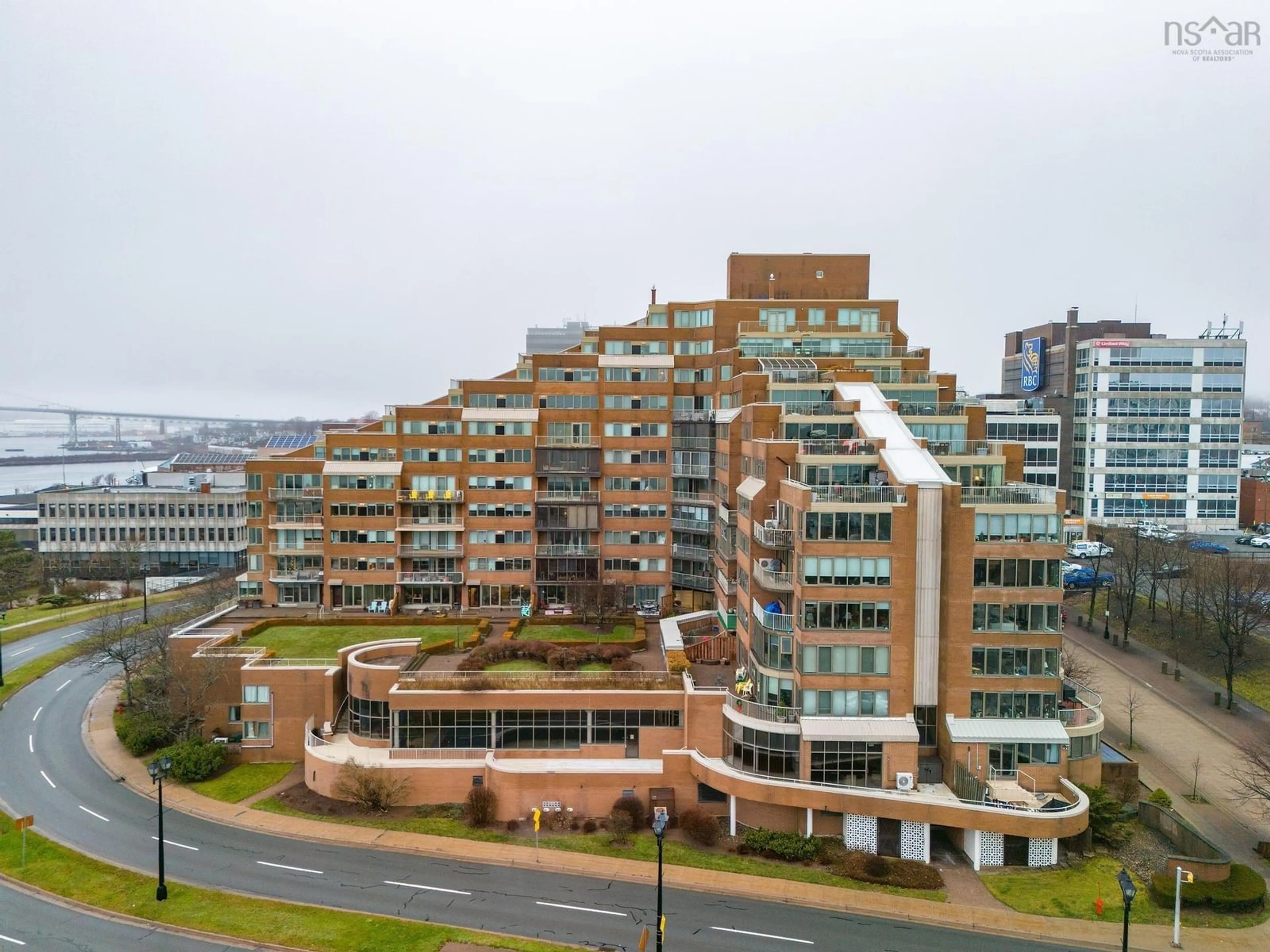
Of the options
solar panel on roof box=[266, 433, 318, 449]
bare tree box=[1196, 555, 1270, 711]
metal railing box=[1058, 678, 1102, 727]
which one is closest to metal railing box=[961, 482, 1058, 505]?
metal railing box=[1058, 678, 1102, 727]

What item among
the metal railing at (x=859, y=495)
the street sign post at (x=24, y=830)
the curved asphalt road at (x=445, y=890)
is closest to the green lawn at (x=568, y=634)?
the curved asphalt road at (x=445, y=890)

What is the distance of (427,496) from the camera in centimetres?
6506

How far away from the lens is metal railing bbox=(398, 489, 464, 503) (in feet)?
213

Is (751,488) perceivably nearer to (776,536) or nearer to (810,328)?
(776,536)

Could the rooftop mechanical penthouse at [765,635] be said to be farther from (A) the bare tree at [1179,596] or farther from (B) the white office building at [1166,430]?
(B) the white office building at [1166,430]

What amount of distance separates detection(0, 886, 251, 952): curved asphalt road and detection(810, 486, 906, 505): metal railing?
29927 mm

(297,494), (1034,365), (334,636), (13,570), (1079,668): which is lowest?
(1079,668)

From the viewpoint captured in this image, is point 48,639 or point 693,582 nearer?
point 693,582

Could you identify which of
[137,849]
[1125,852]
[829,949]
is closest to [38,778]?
[137,849]

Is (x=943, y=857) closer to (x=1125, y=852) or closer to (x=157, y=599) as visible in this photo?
(x=1125, y=852)

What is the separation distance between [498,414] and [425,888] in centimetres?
3961

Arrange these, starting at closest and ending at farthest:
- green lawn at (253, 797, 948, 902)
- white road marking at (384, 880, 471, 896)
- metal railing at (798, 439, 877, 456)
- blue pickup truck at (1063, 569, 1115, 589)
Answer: white road marking at (384, 880, 471, 896)
green lawn at (253, 797, 948, 902)
metal railing at (798, 439, 877, 456)
blue pickup truck at (1063, 569, 1115, 589)

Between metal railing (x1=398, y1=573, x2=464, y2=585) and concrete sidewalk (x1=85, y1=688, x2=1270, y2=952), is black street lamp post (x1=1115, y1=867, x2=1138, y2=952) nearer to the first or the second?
concrete sidewalk (x1=85, y1=688, x2=1270, y2=952)

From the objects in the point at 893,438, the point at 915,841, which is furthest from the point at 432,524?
the point at 915,841
